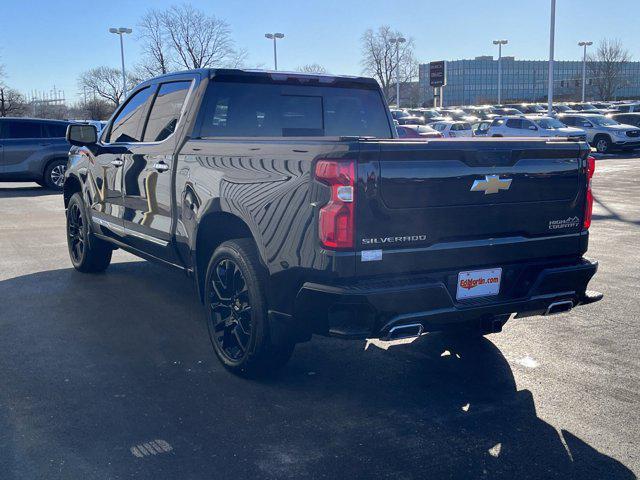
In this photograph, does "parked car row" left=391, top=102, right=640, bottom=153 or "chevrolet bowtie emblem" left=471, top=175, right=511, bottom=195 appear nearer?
"chevrolet bowtie emblem" left=471, top=175, right=511, bottom=195

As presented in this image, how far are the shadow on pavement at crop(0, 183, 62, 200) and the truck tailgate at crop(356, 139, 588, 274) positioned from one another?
15282 mm

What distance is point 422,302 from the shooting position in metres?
3.68

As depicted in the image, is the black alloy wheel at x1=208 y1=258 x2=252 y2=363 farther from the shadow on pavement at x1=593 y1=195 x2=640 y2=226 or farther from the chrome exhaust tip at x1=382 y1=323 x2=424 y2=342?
the shadow on pavement at x1=593 y1=195 x2=640 y2=226

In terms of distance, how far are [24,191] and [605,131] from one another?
2303cm

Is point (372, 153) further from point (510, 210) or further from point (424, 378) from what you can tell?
point (424, 378)

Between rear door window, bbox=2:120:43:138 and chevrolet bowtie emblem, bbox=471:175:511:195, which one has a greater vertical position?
rear door window, bbox=2:120:43:138

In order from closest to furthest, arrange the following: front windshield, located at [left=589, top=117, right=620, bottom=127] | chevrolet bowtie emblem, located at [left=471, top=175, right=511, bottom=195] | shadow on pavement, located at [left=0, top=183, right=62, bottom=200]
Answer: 1. chevrolet bowtie emblem, located at [left=471, top=175, right=511, bottom=195]
2. shadow on pavement, located at [left=0, top=183, right=62, bottom=200]
3. front windshield, located at [left=589, top=117, right=620, bottom=127]

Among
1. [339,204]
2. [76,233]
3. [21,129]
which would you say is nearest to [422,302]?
[339,204]

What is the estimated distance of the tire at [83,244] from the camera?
23.9ft

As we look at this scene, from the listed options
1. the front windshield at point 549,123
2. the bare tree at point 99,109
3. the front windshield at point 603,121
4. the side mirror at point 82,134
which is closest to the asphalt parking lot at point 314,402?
the side mirror at point 82,134

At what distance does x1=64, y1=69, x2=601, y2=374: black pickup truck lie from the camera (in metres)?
3.58

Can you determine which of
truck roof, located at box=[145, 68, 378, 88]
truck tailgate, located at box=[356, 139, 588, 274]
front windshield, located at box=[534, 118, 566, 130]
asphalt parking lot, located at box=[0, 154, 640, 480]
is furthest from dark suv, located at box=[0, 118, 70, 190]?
front windshield, located at box=[534, 118, 566, 130]

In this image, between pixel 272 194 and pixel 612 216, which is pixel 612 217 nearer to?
pixel 612 216

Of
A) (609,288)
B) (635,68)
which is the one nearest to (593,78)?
(635,68)
